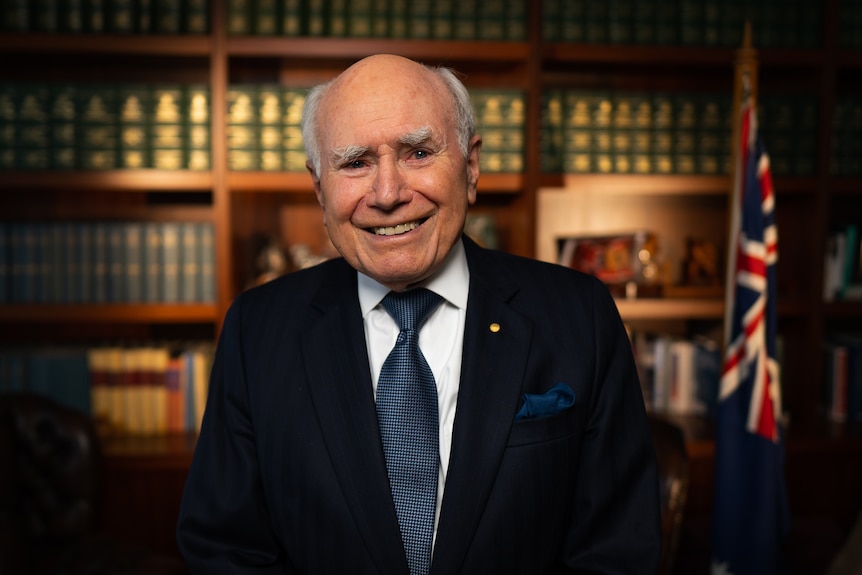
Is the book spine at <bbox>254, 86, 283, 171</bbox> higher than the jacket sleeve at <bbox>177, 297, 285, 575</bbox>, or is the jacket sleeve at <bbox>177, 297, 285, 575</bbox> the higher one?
the book spine at <bbox>254, 86, 283, 171</bbox>

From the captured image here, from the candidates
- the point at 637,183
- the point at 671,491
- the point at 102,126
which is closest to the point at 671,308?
the point at 637,183

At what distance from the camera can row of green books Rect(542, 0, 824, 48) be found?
280 cm

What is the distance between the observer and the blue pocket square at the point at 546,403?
1.21 meters

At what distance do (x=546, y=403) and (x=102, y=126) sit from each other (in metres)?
2.15

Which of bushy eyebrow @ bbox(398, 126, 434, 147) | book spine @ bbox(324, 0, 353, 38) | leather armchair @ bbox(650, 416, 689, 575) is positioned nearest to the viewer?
bushy eyebrow @ bbox(398, 126, 434, 147)

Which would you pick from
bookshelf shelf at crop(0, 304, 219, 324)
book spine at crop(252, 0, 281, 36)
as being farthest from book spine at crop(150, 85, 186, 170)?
bookshelf shelf at crop(0, 304, 219, 324)

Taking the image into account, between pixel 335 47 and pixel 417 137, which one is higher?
pixel 335 47

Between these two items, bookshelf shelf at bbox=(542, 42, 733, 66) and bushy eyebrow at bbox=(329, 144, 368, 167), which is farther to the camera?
bookshelf shelf at bbox=(542, 42, 733, 66)

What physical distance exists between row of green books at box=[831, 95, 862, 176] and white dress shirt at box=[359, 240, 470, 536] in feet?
7.51

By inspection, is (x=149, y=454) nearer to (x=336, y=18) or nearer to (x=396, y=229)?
(x=336, y=18)

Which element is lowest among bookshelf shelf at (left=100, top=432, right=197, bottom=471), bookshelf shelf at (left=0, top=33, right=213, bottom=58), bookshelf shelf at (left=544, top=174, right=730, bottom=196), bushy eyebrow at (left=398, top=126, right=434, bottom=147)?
bookshelf shelf at (left=100, top=432, right=197, bottom=471)

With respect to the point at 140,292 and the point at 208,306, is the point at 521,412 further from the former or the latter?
the point at 140,292

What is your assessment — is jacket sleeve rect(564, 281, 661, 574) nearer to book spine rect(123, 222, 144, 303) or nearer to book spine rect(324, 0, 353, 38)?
book spine rect(324, 0, 353, 38)

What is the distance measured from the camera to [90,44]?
262 cm
